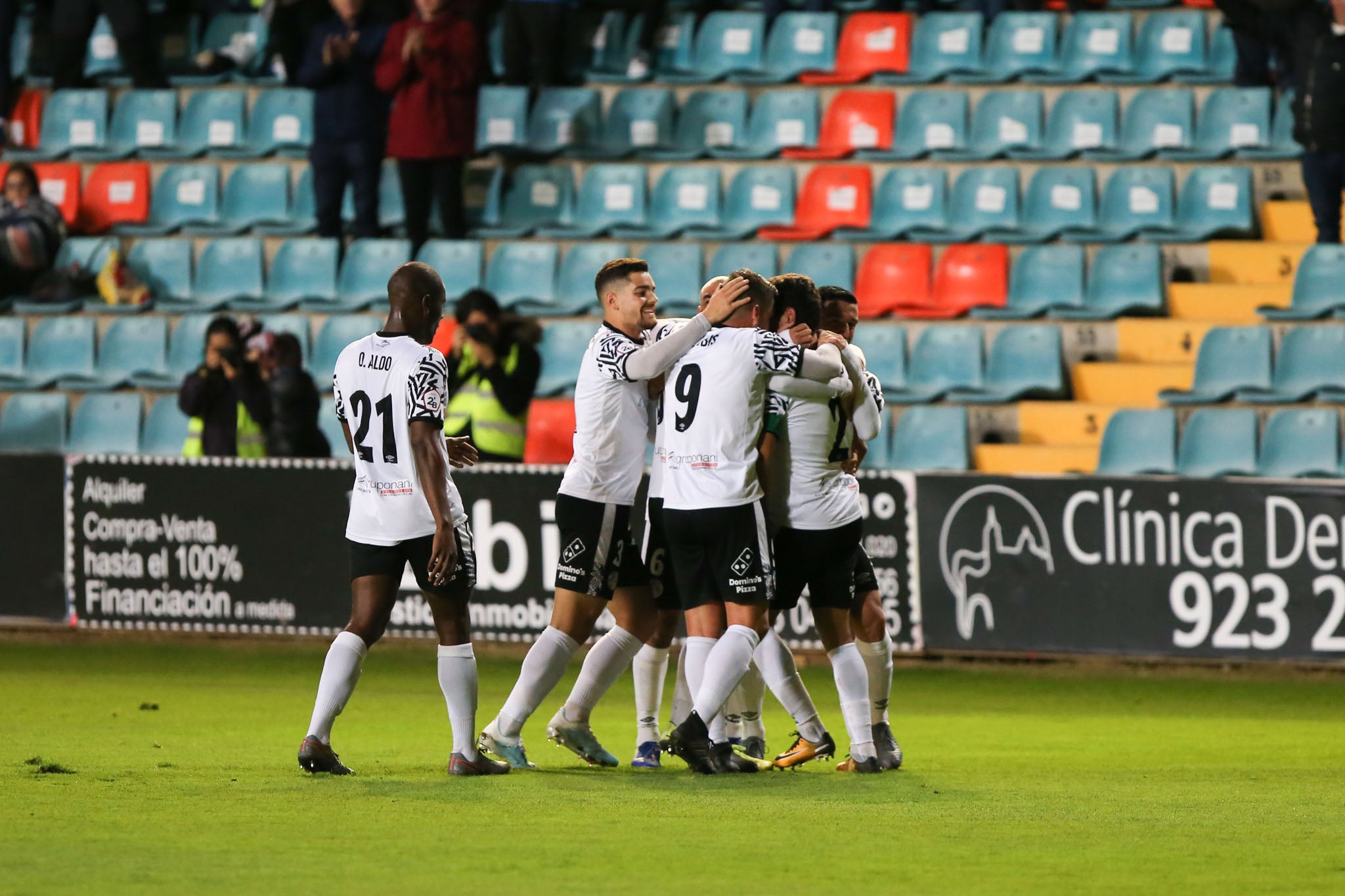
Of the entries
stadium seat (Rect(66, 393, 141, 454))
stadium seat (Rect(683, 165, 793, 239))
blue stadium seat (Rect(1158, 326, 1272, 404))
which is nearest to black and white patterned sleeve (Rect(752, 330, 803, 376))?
blue stadium seat (Rect(1158, 326, 1272, 404))

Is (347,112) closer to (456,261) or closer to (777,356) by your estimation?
(456,261)

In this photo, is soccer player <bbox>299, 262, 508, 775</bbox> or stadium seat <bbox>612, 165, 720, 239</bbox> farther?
stadium seat <bbox>612, 165, 720, 239</bbox>

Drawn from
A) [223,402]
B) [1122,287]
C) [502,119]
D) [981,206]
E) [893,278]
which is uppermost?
[502,119]

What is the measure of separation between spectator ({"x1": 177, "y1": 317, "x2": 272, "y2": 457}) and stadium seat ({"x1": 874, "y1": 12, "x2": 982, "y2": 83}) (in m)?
6.06

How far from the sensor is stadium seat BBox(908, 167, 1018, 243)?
1606cm

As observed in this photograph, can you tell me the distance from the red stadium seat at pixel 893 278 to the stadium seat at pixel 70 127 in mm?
7762

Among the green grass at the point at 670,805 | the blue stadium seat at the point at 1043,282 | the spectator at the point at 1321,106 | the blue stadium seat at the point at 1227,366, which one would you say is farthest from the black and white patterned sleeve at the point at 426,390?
the spectator at the point at 1321,106

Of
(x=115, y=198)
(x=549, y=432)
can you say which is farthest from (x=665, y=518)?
(x=115, y=198)

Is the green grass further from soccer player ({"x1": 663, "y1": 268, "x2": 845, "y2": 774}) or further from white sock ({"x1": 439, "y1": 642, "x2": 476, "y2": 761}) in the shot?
soccer player ({"x1": 663, "y1": 268, "x2": 845, "y2": 774})

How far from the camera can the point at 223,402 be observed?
49.2 feet

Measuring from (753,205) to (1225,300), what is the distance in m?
3.97

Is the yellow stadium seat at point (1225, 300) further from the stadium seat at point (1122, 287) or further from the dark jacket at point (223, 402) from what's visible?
the dark jacket at point (223, 402)

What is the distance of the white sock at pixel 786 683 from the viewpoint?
8.77 meters

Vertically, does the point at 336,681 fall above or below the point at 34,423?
below
